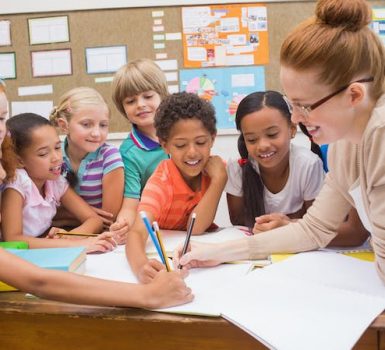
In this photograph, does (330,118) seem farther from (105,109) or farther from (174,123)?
(105,109)

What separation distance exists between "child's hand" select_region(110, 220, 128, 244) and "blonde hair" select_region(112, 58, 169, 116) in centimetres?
66

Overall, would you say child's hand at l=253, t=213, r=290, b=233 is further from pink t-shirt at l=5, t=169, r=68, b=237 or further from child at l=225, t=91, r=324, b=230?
pink t-shirt at l=5, t=169, r=68, b=237

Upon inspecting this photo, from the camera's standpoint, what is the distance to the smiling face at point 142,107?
71.0 inches

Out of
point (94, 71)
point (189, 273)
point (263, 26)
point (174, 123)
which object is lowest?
point (189, 273)

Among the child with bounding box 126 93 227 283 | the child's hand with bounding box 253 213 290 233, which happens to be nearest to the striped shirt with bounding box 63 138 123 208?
the child with bounding box 126 93 227 283

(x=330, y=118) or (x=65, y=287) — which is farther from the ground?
(x=330, y=118)

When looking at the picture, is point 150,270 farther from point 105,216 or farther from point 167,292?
point 105,216

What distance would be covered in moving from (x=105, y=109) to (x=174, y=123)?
16.4 inches

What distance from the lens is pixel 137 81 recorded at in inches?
71.7

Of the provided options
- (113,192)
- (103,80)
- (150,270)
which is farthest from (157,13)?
(150,270)

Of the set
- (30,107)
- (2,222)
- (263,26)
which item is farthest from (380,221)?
(30,107)

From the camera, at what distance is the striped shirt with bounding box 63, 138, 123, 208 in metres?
1.65

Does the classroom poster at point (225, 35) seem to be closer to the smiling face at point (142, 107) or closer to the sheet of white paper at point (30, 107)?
the sheet of white paper at point (30, 107)

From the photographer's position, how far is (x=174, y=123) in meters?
1.43
